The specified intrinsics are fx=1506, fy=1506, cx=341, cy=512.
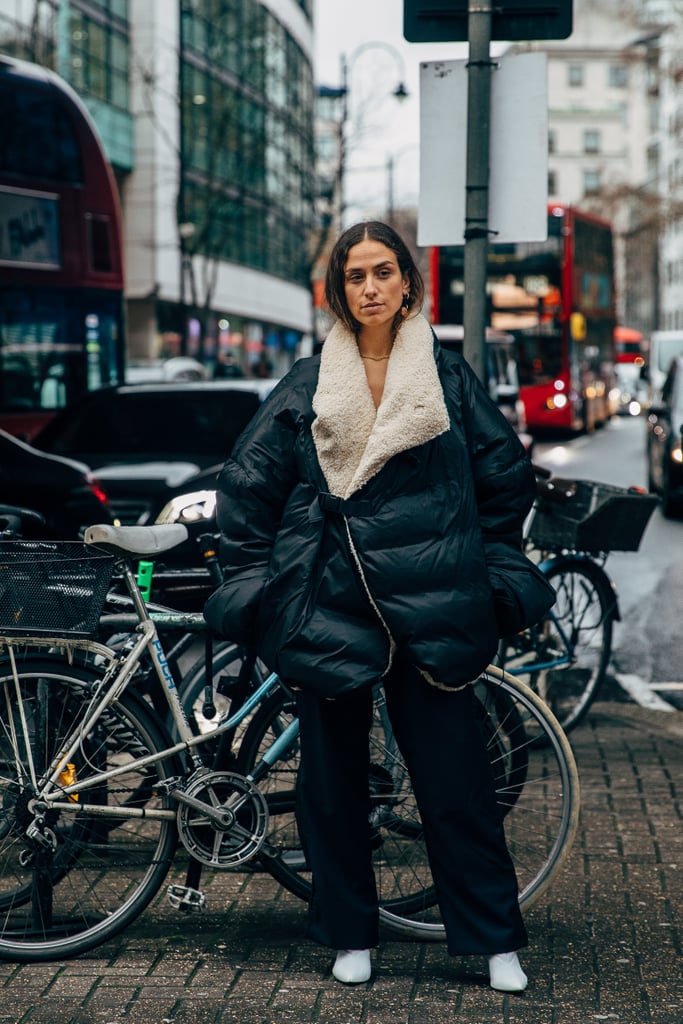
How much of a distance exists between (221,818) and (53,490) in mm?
4425

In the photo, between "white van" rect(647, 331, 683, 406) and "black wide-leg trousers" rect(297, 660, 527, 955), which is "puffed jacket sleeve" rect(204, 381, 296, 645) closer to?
"black wide-leg trousers" rect(297, 660, 527, 955)

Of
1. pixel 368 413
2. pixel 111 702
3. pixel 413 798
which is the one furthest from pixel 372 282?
pixel 413 798

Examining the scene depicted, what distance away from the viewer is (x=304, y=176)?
46406 millimetres

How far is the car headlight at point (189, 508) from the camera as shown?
4.29 meters

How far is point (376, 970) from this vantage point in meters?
3.78

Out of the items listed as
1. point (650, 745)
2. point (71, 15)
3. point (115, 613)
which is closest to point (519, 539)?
point (115, 613)

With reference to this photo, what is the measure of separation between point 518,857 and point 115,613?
1308mm

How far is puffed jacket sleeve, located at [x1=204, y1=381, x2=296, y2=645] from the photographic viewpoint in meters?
3.52

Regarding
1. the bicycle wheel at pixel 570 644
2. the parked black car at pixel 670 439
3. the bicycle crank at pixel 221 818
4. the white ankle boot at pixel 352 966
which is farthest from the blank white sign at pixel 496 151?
the parked black car at pixel 670 439

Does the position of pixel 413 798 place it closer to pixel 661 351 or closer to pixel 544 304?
pixel 544 304

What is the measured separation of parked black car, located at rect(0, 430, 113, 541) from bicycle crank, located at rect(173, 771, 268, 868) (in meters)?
4.22

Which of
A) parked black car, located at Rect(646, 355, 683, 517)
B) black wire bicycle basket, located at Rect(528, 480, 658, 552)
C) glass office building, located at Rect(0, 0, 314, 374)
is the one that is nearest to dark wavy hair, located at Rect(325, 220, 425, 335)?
black wire bicycle basket, located at Rect(528, 480, 658, 552)

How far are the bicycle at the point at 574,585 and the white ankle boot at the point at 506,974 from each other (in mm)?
1866

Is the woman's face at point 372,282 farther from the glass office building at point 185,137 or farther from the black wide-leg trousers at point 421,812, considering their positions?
the glass office building at point 185,137
